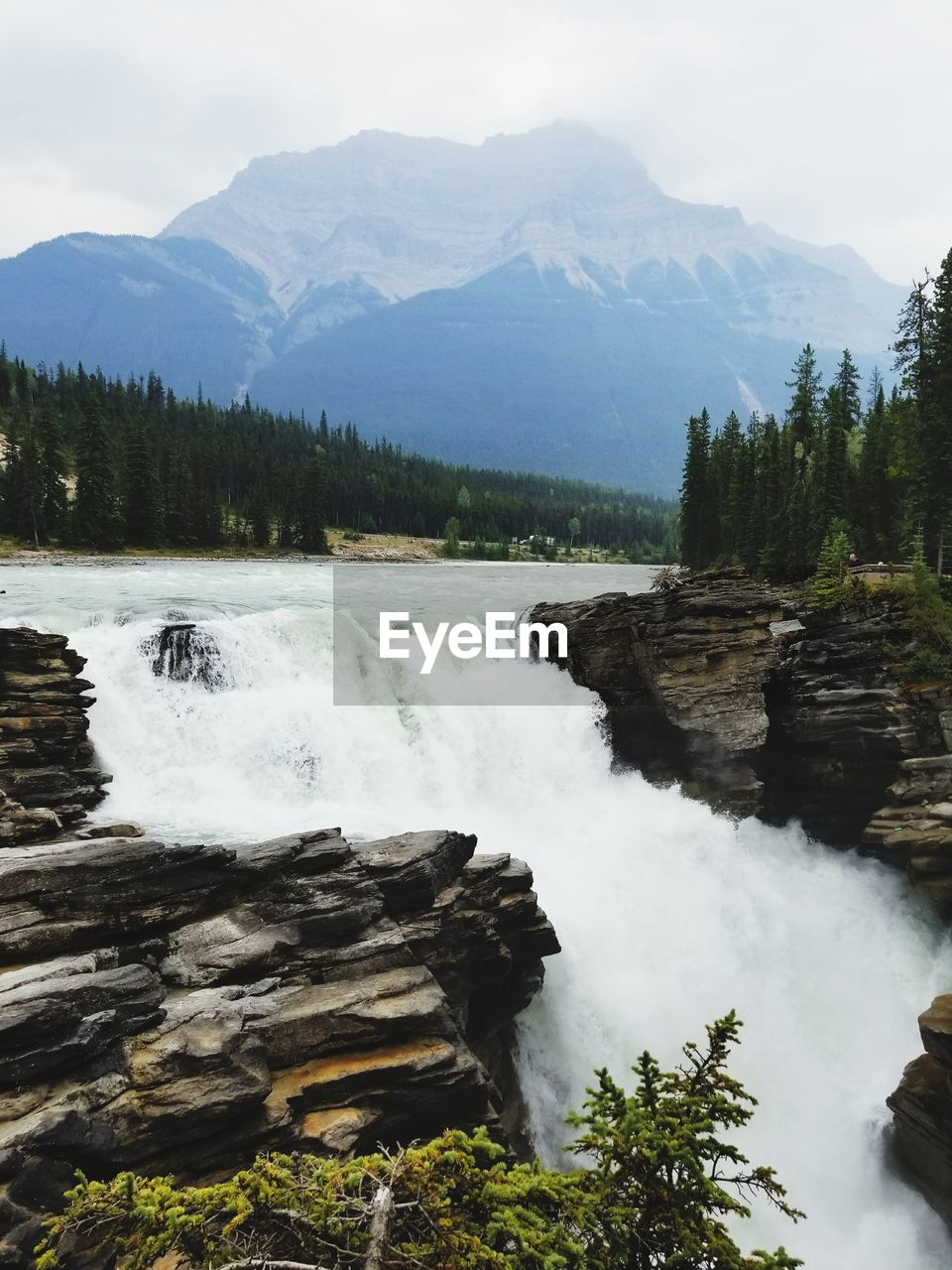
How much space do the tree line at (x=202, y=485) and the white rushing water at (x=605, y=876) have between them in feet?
190

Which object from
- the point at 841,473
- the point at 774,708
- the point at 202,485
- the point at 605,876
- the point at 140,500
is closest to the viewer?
the point at 605,876

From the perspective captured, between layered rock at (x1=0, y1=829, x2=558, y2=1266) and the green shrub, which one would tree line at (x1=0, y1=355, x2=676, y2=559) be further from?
the green shrub

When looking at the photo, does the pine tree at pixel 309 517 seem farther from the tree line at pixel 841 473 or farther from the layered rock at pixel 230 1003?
the layered rock at pixel 230 1003

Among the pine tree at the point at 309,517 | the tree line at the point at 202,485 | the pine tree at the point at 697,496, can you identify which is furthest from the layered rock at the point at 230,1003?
the pine tree at the point at 309,517

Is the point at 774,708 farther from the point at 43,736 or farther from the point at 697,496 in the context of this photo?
the point at 697,496

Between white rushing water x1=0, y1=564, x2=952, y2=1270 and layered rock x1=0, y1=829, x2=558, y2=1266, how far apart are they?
4.17m

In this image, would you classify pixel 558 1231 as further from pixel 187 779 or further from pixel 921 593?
pixel 921 593

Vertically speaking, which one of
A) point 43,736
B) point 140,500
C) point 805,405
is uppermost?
point 805,405

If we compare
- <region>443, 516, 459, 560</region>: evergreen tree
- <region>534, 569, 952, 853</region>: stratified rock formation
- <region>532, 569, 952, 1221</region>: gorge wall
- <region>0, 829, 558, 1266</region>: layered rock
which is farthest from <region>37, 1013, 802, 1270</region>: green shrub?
<region>443, 516, 459, 560</region>: evergreen tree

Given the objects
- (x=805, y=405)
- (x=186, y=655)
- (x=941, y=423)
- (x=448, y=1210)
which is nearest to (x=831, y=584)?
(x=941, y=423)

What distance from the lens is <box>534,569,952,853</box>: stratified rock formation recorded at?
26.0m

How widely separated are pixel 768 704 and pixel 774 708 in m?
0.27

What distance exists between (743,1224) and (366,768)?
48.6 feet

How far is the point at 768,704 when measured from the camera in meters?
29.2
